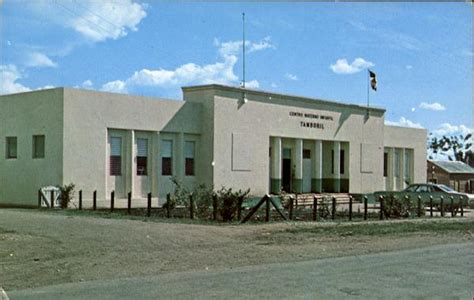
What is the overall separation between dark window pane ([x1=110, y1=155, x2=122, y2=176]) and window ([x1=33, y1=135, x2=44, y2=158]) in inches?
120

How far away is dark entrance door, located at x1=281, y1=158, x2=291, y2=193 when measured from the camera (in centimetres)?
4169

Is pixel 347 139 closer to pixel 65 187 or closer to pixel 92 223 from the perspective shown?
pixel 65 187

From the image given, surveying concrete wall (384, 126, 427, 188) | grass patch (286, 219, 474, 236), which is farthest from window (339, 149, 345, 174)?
grass patch (286, 219, 474, 236)

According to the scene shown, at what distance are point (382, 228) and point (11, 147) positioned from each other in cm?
1783

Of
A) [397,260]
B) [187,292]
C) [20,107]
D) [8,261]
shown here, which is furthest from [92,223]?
[20,107]

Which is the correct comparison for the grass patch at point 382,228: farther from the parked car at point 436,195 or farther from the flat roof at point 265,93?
the flat roof at point 265,93

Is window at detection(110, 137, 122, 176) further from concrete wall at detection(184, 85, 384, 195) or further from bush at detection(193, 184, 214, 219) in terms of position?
bush at detection(193, 184, 214, 219)

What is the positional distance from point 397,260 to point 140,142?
20927mm

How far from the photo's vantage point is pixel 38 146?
30938mm

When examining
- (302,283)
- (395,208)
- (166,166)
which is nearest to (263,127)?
(166,166)

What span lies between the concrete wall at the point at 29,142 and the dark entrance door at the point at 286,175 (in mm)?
15696

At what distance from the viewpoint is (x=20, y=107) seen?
103ft

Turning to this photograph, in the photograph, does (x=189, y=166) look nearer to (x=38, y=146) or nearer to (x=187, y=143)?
(x=187, y=143)

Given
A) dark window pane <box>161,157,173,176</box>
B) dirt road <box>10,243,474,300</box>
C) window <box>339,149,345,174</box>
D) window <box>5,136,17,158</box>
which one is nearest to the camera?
dirt road <box>10,243,474,300</box>
